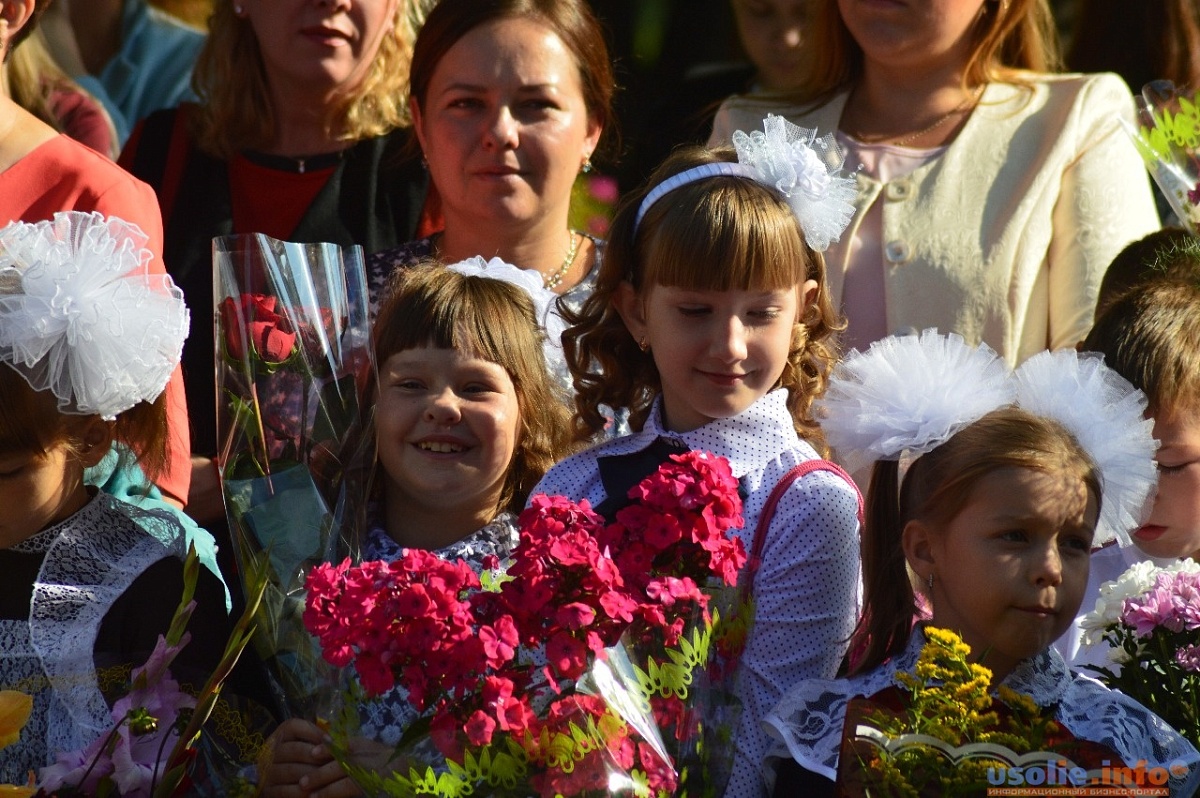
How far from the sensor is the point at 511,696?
2.20m

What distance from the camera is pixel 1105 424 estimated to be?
111 inches

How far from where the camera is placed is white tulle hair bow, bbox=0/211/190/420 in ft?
9.04

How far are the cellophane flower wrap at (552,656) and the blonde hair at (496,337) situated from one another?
40.1 inches

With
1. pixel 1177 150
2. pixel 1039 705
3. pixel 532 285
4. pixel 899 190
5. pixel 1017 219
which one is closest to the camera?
pixel 1039 705

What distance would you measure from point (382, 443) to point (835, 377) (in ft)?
3.02

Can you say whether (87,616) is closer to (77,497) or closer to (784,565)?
(77,497)

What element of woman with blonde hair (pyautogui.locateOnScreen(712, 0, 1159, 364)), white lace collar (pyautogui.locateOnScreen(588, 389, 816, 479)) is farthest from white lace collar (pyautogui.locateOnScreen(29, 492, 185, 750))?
woman with blonde hair (pyautogui.locateOnScreen(712, 0, 1159, 364))

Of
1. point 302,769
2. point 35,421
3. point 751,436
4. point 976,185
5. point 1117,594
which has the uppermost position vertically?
point 976,185

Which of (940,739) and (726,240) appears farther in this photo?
(726,240)

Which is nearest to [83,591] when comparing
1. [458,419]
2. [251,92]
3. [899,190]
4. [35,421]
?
[35,421]

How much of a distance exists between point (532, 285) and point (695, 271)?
2.12ft

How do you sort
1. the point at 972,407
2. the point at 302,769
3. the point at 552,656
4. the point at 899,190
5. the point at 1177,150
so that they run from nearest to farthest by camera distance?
1. the point at 552,656
2. the point at 302,769
3. the point at 972,407
4. the point at 1177,150
5. the point at 899,190

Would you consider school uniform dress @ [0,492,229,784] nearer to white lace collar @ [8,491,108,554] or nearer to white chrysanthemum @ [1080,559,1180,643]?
white lace collar @ [8,491,108,554]

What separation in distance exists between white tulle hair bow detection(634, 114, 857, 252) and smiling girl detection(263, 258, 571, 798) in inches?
15.1
